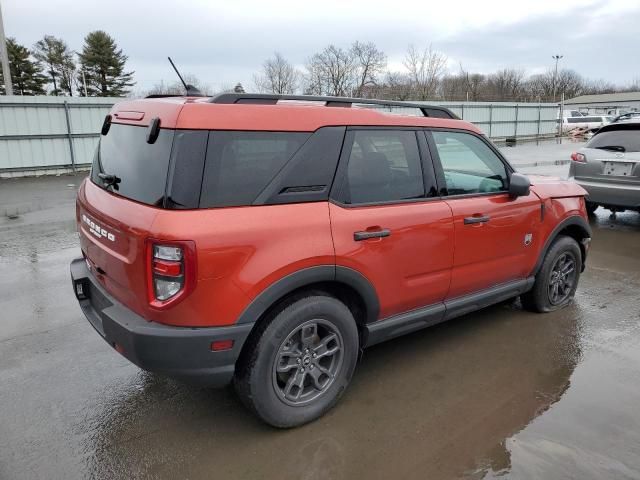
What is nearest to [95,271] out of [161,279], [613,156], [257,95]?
[161,279]

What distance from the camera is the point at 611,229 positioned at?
798 cm

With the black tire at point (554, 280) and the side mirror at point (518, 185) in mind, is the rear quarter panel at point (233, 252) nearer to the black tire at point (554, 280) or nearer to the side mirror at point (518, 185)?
the side mirror at point (518, 185)

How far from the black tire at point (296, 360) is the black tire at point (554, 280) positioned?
2205 mm

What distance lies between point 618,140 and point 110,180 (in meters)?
7.65

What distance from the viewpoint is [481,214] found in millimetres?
3641

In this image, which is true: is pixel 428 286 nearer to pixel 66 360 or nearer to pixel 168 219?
pixel 168 219

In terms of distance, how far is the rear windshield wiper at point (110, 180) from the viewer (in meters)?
2.91

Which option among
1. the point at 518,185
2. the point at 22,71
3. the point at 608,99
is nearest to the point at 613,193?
the point at 518,185

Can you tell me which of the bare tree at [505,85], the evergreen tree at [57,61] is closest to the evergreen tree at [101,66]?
the evergreen tree at [57,61]

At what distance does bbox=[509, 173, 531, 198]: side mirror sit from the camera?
3.78m

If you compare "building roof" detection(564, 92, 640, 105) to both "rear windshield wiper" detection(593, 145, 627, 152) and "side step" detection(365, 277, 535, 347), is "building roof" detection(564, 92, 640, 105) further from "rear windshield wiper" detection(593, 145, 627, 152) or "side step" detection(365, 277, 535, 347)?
"side step" detection(365, 277, 535, 347)

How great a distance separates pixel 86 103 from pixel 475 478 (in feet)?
49.5

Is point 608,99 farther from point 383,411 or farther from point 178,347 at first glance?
point 178,347

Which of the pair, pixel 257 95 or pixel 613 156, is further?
pixel 613 156
